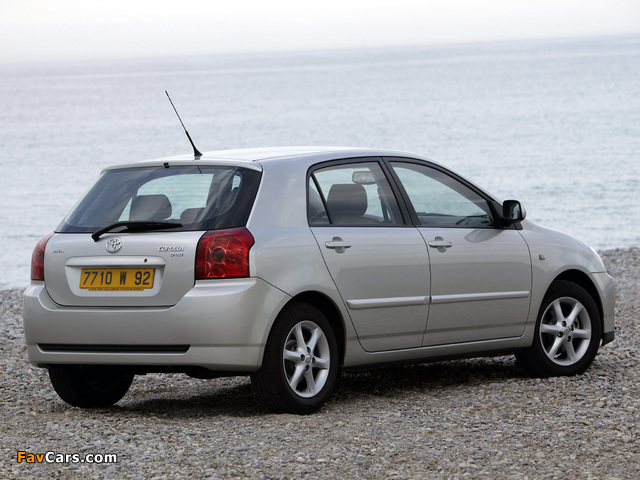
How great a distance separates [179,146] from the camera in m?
75.3

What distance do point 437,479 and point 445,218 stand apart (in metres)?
2.70

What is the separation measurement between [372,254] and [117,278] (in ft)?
5.08

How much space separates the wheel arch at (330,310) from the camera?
663 cm

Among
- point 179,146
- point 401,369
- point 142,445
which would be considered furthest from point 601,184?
point 142,445

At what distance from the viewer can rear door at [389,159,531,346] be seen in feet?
24.0

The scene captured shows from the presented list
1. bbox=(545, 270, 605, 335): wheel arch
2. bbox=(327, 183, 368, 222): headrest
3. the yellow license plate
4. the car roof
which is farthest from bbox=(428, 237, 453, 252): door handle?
the yellow license plate

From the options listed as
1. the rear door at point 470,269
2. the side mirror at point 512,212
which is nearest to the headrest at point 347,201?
the rear door at point 470,269

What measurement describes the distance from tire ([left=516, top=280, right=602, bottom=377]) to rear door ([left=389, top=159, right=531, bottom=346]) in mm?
253

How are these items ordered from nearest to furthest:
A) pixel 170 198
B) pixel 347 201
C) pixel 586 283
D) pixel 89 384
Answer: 1. pixel 170 198
2. pixel 347 201
3. pixel 89 384
4. pixel 586 283

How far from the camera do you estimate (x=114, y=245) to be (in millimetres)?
6398

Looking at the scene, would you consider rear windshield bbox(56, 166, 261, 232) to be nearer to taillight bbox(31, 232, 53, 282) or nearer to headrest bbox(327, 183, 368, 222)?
taillight bbox(31, 232, 53, 282)

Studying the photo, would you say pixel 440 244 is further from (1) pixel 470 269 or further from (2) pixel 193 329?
(2) pixel 193 329

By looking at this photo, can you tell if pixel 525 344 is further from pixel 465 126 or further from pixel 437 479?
pixel 465 126

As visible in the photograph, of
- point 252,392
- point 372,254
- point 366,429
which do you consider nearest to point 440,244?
point 372,254
